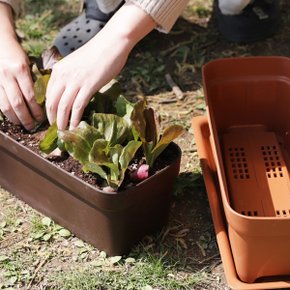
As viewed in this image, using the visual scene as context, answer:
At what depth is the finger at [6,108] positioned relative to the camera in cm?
143

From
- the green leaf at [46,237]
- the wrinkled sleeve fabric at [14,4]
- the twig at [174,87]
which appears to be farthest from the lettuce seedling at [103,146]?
the twig at [174,87]

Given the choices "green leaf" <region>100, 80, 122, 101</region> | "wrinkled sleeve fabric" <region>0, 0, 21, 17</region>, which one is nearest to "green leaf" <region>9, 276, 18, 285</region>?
"green leaf" <region>100, 80, 122, 101</region>

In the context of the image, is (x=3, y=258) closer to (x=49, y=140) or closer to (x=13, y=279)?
(x=13, y=279)

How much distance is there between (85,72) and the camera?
1343mm

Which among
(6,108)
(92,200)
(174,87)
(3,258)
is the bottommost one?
(174,87)

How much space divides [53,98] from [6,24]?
30 cm

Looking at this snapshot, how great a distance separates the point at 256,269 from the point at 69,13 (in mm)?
1351

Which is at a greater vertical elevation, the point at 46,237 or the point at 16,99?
the point at 16,99

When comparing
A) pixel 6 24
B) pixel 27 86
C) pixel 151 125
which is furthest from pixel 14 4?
pixel 151 125

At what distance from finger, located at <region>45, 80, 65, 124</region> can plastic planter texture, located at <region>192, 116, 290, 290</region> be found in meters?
0.40

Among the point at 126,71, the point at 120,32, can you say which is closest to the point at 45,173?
the point at 120,32

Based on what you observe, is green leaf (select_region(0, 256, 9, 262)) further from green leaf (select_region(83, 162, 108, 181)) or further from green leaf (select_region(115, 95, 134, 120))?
green leaf (select_region(115, 95, 134, 120))

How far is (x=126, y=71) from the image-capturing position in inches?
81.0

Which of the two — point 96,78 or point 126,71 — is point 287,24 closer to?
point 126,71
